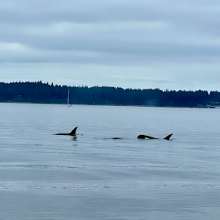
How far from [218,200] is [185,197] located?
1301mm

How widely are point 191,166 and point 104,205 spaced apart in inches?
503

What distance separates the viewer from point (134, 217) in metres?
17.2

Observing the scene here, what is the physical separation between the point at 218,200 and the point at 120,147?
23.2m

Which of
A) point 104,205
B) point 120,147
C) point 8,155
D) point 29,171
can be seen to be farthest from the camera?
point 120,147

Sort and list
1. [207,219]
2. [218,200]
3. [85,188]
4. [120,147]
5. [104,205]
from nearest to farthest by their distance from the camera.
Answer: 1. [207,219]
2. [104,205]
3. [218,200]
4. [85,188]
5. [120,147]

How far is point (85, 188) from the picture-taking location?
21938mm

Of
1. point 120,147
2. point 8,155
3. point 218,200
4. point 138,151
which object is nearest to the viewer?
point 218,200

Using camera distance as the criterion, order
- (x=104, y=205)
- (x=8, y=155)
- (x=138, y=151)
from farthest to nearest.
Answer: (x=138, y=151) < (x=8, y=155) < (x=104, y=205)

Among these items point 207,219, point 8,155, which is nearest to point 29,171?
point 8,155

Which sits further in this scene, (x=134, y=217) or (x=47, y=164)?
(x=47, y=164)

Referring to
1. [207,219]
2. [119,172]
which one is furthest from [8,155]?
[207,219]

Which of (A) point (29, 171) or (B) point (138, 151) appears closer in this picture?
(A) point (29, 171)

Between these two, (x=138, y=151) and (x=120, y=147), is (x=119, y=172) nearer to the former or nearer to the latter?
(x=138, y=151)

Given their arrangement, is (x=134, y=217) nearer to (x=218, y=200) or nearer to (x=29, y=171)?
(x=218, y=200)
